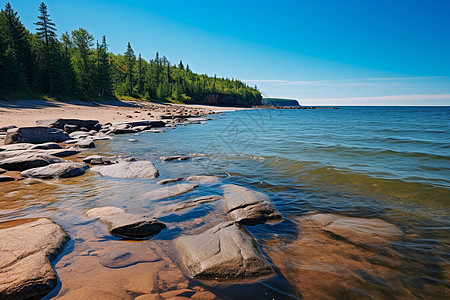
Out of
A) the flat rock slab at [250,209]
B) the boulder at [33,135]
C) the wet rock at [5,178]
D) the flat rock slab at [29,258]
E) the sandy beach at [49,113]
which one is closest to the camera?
the flat rock slab at [29,258]

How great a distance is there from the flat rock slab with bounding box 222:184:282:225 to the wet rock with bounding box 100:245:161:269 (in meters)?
1.63

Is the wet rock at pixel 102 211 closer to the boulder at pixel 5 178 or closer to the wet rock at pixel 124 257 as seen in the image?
the wet rock at pixel 124 257

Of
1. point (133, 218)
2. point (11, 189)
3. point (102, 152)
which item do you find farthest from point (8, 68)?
point (133, 218)

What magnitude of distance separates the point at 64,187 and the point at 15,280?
387cm

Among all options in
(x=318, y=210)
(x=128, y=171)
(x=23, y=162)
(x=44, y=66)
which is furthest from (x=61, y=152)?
(x=44, y=66)

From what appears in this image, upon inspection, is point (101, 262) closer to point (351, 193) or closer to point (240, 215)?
point (240, 215)

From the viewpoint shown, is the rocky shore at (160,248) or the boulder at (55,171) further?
the boulder at (55,171)

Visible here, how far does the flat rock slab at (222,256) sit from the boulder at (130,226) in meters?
0.50

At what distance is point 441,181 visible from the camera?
6.64m

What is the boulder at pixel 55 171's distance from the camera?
240 inches

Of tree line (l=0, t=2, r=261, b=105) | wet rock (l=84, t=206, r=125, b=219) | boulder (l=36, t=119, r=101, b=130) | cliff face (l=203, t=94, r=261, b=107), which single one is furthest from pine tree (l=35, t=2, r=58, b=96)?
cliff face (l=203, t=94, r=261, b=107)

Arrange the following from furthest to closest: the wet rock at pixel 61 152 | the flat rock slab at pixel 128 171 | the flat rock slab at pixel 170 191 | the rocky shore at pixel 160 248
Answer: the wet rock at pixel 61 152 < the flat rock slab at pixel 128 171 < the flat rock slab at pixel 170 191 < the rocky shore at pixel 160 248

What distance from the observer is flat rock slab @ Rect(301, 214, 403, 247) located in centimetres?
361

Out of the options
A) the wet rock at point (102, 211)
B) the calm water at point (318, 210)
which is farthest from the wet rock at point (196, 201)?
the wet rock at point (102, 211)
